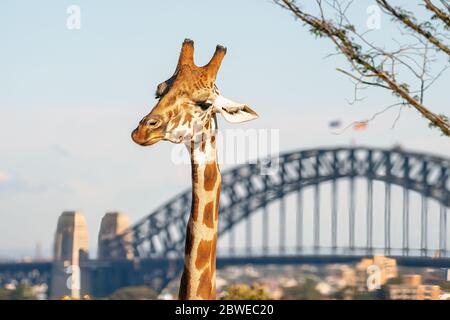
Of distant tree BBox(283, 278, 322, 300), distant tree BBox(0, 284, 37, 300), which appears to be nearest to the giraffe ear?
distant tree BBox(0, 284, 37, 300)

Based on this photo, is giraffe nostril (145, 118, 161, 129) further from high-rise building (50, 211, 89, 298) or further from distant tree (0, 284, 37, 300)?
high-rise building (50, 211, 89, 298)

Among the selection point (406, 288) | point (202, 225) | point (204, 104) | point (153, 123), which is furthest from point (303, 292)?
point (153, 123)

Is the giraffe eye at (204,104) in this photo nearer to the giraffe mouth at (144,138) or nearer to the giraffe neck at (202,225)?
the giraffe neck at (202,225)

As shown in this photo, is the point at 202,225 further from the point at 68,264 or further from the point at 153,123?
the point at 68,264

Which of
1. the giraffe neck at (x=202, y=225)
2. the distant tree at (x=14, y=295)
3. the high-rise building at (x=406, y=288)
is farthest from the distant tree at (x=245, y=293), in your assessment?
the giraffe neck at (x=202, y=225)

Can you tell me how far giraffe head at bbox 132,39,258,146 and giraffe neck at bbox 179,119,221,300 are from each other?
25 cm

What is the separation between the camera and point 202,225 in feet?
51.0

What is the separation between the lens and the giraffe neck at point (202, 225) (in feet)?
50.8

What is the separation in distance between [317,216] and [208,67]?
396 feet
